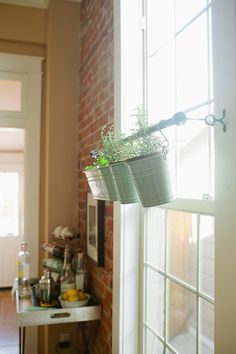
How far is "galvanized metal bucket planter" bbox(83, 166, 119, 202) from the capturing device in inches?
51.3

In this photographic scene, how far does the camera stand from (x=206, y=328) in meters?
1.13

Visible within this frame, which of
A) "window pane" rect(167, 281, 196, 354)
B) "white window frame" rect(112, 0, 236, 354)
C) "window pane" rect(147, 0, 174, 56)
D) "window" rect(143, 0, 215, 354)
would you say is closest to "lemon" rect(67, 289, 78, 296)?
"window" rect(143, 0, 215, 354)

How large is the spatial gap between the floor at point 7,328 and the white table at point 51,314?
1697mm

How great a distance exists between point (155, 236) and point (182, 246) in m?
0.25

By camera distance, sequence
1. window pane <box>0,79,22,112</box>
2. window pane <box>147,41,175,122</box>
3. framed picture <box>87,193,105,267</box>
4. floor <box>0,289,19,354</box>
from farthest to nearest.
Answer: floor <box>0,289,19,354</box> → window pane <box>0,79,22,112</box> → framed picture <box>87,193,105,267</box> → window pane <box>147,41,175,122</box>

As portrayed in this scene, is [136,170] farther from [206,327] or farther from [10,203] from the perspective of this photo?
[10,203]

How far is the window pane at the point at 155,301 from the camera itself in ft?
4.73

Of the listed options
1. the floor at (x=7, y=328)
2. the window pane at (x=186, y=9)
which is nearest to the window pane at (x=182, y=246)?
the window pane at (x=186, y=9)

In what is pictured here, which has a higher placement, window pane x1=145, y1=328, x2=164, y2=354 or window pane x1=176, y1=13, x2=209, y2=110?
window pane x1=176, y1=13, x2=209, y2=110

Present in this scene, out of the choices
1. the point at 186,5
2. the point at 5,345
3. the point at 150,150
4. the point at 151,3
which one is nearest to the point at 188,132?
the point at 150,150

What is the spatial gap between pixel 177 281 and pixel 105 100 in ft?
3.90

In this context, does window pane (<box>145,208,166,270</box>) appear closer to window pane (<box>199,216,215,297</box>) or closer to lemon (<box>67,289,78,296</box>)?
window pane (<box>199,216,215,297</box>)

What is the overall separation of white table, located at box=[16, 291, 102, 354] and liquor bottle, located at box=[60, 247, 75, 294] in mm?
211

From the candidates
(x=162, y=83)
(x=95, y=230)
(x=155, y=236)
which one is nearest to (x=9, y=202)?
(x=95, y=230)
